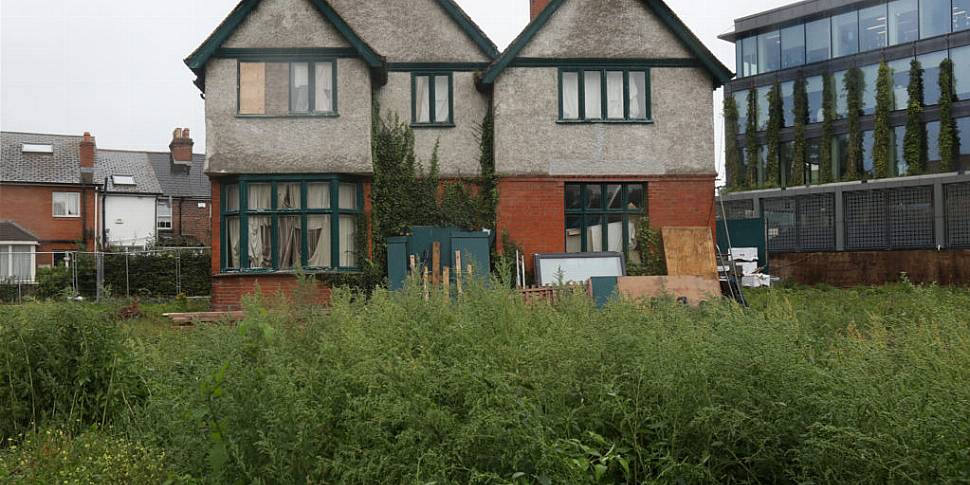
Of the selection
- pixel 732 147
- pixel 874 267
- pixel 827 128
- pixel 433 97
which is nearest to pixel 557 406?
pixel 433 97

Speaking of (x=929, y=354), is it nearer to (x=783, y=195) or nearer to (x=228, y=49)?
(x=228, y=49)

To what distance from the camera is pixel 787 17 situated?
46.6 meters

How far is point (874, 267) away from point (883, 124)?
666 inches

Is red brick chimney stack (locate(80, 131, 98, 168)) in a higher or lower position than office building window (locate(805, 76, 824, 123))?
lower

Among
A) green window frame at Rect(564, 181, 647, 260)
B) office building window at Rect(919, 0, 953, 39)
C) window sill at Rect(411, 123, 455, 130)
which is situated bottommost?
green window frame at Rect(564, 181, 647, 260)

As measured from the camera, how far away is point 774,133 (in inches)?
1863

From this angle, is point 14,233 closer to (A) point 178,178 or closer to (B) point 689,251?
(A) point 178,178

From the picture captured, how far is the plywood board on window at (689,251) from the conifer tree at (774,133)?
30188 mm

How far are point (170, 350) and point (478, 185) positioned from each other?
12029 mm

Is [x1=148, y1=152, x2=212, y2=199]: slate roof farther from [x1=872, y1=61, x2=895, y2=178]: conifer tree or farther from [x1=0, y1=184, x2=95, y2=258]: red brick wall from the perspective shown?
[x1=872, y1=61, x2=895, y2=178]: conifer tree

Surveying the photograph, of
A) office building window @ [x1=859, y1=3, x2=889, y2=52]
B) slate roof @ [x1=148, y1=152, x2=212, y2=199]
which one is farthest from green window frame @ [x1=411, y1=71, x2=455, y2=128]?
slate roof @ [x1=148, y1=152, x2=212, y2=199]

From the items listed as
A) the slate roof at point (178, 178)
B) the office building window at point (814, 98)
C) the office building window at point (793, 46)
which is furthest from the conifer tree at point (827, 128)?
the slate roof at point (178, 178)

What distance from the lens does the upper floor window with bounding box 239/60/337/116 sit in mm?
18266

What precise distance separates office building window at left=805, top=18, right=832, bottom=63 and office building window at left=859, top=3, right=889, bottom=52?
1.78 m
